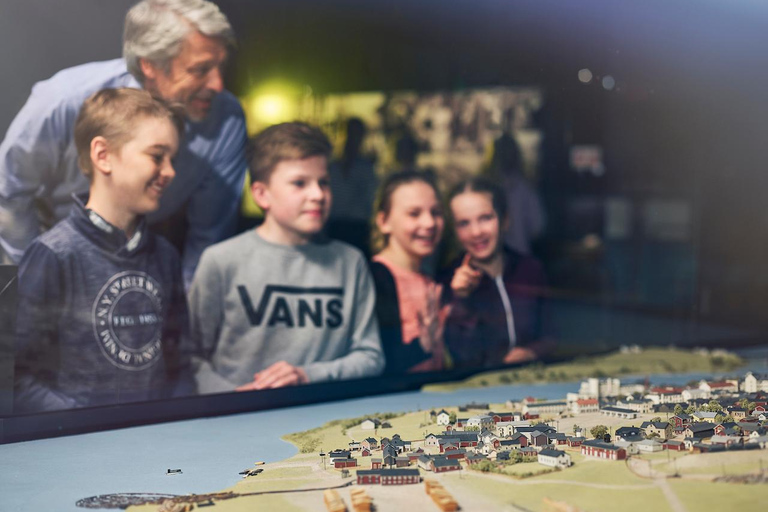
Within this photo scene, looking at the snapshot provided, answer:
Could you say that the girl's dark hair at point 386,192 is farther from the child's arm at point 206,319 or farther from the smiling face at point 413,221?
the child's arm at point 206,319

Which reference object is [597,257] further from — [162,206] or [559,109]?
[162,206]

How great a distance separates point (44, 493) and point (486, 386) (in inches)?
115

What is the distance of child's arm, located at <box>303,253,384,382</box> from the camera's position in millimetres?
5145

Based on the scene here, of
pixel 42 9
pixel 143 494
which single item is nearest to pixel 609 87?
pixel 42 9

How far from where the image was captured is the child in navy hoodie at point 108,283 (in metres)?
4.16

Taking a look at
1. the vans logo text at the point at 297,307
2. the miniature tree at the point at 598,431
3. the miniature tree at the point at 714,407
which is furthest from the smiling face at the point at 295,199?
the miniature tree at the point at 714,407

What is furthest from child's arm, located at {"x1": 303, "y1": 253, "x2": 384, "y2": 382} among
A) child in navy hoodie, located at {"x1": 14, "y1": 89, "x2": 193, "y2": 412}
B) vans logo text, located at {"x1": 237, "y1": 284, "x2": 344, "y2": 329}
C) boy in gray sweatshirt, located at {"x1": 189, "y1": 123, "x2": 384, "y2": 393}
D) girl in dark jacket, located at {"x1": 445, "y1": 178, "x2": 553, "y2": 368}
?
child in navy hoodie, located at {"x1": 14, "y1": 89, "x2": 193, "y2": 412}

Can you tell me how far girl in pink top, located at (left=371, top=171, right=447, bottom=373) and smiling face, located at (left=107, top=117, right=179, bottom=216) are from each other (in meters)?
1.37

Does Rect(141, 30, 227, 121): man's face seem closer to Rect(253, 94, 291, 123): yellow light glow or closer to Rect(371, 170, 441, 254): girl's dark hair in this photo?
Rect(253, 94, 291, 123): yellow light glow

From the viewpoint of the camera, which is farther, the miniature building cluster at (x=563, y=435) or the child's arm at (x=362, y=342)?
the child's arm at (x=362, y=342)

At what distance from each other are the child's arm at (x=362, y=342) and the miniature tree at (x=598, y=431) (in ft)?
5.55

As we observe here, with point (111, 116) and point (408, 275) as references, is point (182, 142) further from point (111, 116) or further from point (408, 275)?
point (408, 275)

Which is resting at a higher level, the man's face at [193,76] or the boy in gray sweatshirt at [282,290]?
the man's face at [193,76]

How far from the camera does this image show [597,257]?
259 inches
